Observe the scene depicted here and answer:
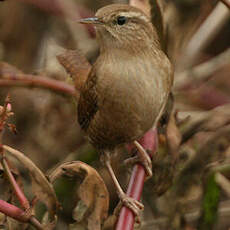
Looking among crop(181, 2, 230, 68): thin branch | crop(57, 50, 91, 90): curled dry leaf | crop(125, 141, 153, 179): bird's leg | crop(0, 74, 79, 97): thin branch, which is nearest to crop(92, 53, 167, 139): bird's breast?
crop(125, 141, 153, 179): bird's leg

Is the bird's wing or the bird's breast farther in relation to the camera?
Result: the bird's wing

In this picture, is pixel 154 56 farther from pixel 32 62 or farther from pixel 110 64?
pixel 32 62

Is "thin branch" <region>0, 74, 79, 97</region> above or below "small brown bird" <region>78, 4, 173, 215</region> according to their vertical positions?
below

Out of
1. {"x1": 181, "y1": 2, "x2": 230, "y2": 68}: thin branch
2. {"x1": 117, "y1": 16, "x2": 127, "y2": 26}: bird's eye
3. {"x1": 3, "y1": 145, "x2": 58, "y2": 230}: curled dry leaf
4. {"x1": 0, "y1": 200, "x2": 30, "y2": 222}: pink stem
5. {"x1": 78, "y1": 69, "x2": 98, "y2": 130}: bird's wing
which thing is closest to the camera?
{"x1": 0, "y1": 200, "x2": 30, "y2": 222}: pink stem

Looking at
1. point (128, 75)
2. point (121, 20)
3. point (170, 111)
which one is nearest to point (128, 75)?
point (128, 75)

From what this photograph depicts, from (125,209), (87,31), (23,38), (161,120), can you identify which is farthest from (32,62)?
(125,209)

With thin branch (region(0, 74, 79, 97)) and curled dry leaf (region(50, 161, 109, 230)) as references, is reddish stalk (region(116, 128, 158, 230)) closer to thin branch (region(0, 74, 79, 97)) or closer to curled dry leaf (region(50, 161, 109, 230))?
curled dry leaf (region(50, 161, 109, 230))

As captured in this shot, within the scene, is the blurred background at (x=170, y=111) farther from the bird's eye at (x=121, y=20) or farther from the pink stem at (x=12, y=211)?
the pink stem at (x=12, y=211)
